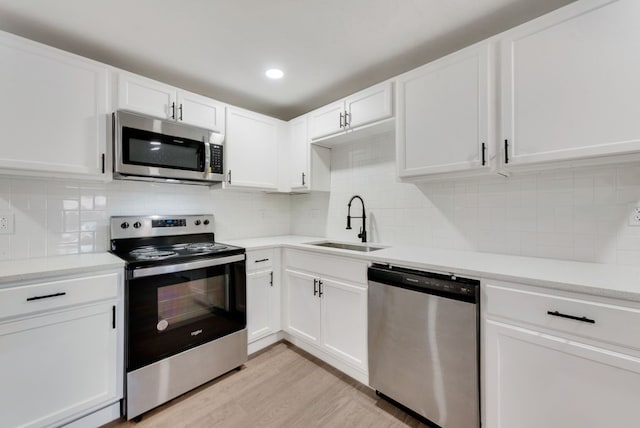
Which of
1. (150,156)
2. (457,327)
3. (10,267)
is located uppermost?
(150,156)

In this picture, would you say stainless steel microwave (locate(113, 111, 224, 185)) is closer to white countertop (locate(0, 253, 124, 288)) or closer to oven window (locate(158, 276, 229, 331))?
white countertop (locate(0, 253, 124, 288))

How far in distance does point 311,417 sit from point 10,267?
1.94m

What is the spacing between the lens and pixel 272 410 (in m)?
1.77

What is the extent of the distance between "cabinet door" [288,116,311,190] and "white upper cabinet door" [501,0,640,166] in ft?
5.59

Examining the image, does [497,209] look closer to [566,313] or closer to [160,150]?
[566,313]

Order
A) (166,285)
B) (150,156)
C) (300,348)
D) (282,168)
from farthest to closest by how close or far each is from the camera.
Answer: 1. (282,168)
2. (300,348)
3. (150,156)
4. (166,285)

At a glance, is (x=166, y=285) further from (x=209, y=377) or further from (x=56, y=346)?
(x=209, y=377)

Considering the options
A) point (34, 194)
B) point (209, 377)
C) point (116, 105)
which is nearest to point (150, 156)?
point (116, 105)

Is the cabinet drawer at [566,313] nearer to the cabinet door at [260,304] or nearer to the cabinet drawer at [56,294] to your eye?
the cabinet door at [260,304]

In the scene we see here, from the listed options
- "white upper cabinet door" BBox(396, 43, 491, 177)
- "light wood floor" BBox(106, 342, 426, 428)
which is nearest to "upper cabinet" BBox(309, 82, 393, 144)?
"white upper cabinet door" BBox(396, 43, 491, 177)

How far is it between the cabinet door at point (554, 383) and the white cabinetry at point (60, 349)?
211 cm

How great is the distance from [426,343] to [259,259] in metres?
1.46

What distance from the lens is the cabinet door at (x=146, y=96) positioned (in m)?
1.90

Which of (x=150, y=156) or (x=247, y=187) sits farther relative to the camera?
(x=247, y=187)
